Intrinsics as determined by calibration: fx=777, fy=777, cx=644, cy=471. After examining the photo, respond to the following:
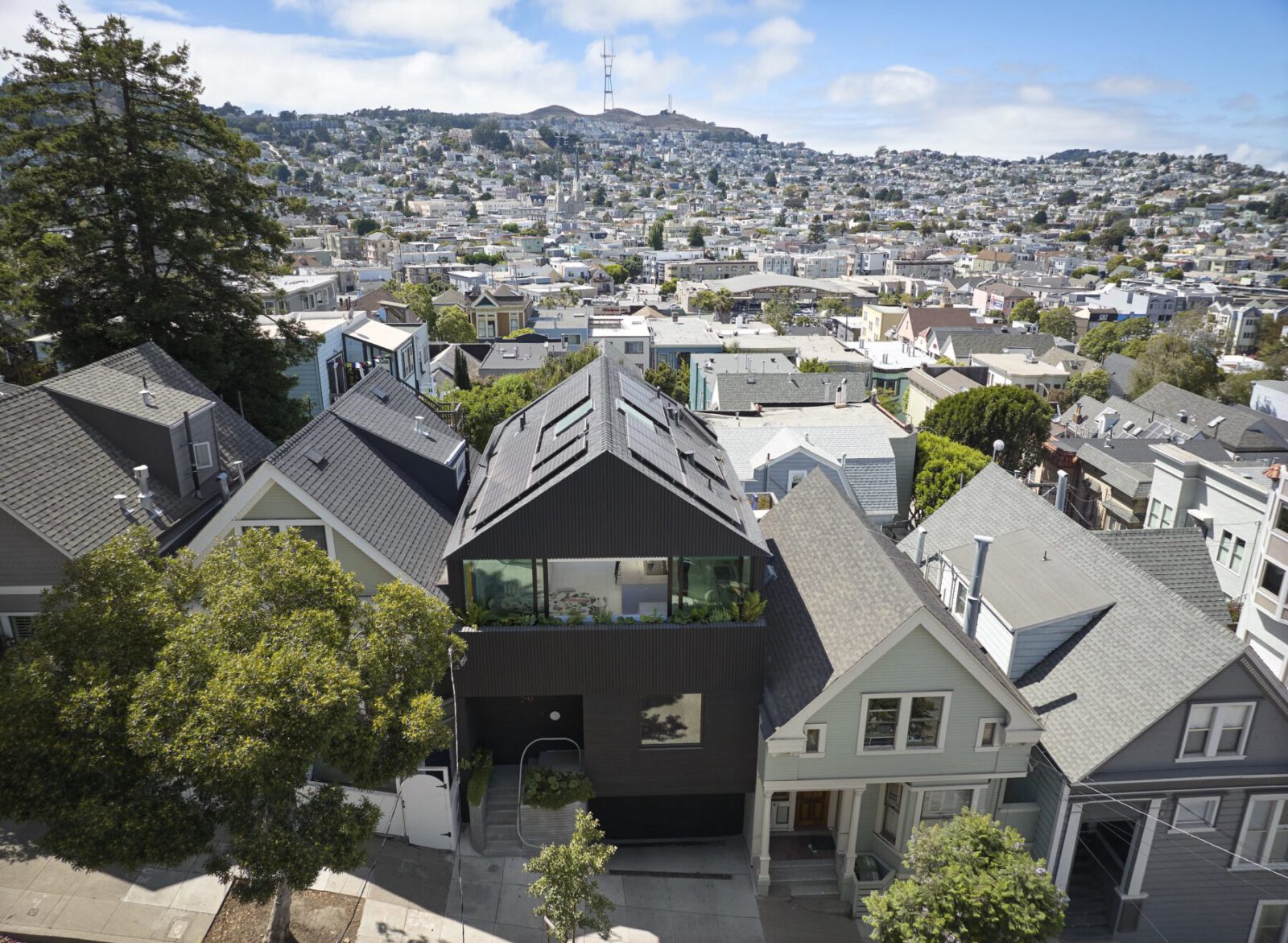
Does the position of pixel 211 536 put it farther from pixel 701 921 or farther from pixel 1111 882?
pixel 1111 882

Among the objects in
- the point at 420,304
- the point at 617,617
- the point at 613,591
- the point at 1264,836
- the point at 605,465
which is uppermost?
the point at 605,465

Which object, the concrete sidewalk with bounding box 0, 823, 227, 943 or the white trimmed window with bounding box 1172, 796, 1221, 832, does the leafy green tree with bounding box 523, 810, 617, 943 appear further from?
the white trimmed window with bounding box 1172, 796, 1221, 832

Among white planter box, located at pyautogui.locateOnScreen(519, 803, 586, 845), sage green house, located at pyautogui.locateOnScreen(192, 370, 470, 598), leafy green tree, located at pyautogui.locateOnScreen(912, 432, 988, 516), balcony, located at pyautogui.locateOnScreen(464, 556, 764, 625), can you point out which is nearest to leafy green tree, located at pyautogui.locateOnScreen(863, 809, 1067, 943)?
balcony, located at pyautogui.locateOnScreen(464, 556, 764, 625)

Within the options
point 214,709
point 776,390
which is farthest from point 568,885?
point 776,390

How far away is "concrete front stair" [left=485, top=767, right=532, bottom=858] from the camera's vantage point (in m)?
20.7

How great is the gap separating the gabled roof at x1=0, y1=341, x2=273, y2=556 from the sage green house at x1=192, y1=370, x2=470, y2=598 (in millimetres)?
2316

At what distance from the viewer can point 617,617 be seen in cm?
1981

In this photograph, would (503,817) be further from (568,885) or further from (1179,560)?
(1179,560)

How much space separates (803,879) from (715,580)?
881 cm

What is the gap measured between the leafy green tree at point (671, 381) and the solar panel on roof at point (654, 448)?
5082 centimetres

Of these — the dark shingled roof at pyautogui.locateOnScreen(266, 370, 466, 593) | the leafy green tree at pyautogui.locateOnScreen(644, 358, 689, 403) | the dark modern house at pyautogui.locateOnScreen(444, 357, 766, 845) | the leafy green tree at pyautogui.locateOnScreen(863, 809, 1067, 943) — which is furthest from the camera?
the leafy green tree at pyautogui.locateOnScreen(644, 358, 689, 403)

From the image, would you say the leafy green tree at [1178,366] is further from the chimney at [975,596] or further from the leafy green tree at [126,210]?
the leafy green tree at [126,210]

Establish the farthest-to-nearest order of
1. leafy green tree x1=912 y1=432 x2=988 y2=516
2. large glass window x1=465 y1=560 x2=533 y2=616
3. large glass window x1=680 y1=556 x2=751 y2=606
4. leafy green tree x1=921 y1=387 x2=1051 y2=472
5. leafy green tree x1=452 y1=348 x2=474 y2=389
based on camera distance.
A: leafy green tree x1=452 y1=348 x2=474 y2=389 < leafy green tree x1=921 y1=387 x2=1051 y2=472 < leafy green tree x1=912 y1=432 x2=988 y2=516 < large glass window x1=680 y1=556 x2=751 y2=606 < large glass window x1=465 y1=560 x2=533 y2=616

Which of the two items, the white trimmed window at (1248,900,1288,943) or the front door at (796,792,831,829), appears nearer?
the white trimmed window at (1248,900,1288,943)
